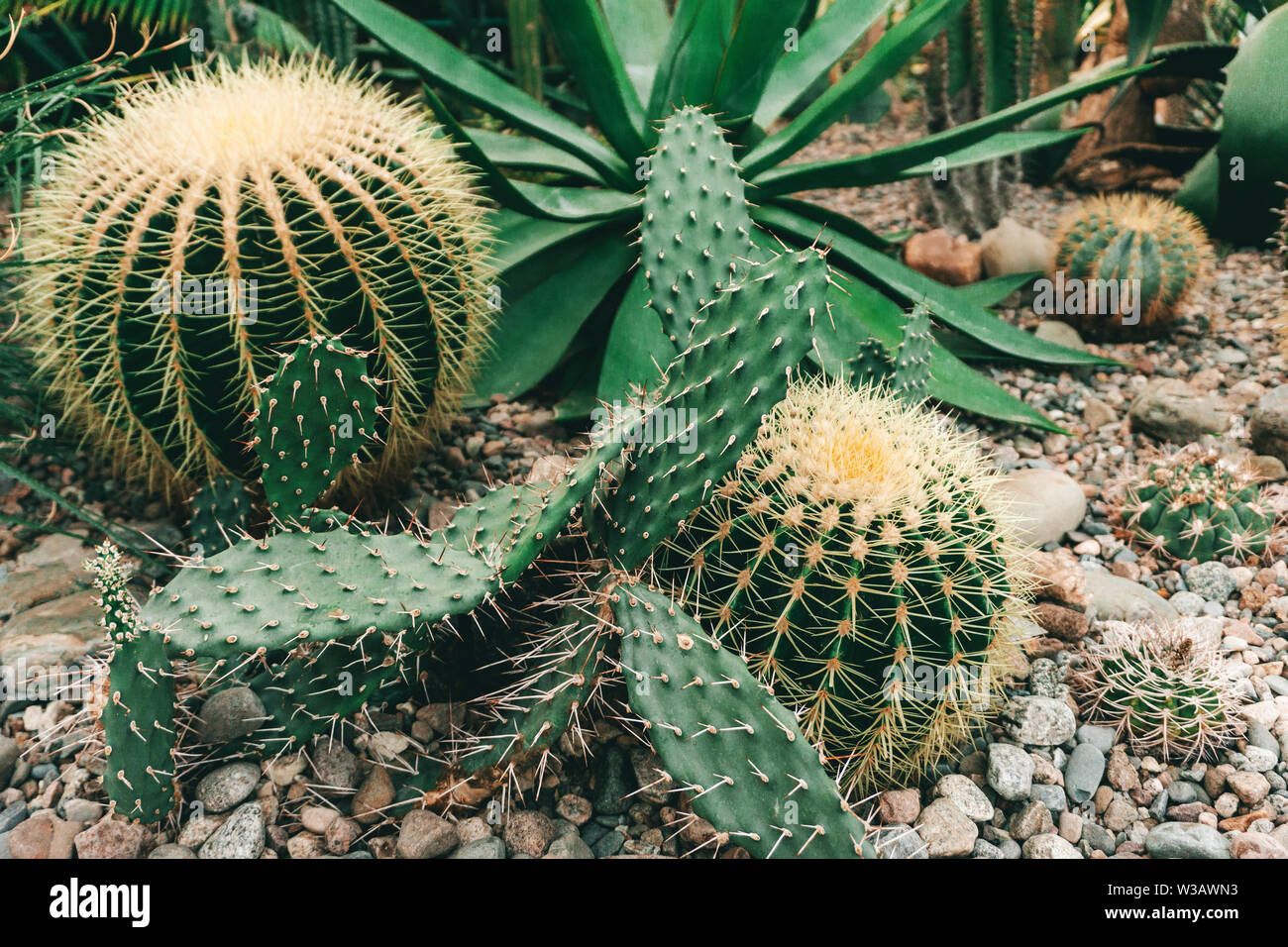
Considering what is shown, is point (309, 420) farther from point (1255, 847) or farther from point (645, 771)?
point (1255, 847)

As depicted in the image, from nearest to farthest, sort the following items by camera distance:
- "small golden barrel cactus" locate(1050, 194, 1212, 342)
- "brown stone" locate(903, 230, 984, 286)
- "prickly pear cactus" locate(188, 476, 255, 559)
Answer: "prickly pear cactus" locate(188, 476, 255, 559)
"small golden barrel cactus" locate(1050, 194, 1212, 342)
"brown stone" locate(903, 230, 984, 286)

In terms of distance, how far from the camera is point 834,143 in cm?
544

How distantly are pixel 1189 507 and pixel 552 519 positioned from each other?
190cm

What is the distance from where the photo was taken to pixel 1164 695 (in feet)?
6.44

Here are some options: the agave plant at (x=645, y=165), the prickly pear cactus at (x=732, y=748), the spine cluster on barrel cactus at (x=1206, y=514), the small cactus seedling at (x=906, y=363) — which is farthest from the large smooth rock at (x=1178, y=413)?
the prickly pear cactus at (x=732, y=748)

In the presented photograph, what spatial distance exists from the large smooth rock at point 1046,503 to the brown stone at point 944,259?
4.60ft

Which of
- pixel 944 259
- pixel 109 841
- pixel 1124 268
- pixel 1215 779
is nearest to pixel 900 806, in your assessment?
pixel 1215 779

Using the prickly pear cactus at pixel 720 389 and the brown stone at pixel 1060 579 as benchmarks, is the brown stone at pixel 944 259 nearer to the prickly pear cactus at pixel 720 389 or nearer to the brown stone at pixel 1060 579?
the brown stone at pixel 1060 579

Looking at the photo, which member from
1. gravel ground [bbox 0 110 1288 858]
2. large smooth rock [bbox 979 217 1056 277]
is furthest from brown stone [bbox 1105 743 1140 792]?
large smooth rock [bbox 979 217 1056 277]

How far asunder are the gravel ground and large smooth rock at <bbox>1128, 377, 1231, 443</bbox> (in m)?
0.25

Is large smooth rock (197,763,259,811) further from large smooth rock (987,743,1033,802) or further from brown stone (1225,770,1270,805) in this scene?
brown stone (1225,770,1270,805)

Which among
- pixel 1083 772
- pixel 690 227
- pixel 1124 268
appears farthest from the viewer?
pixel 1124 268

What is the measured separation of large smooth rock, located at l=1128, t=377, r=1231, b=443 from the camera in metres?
3.04

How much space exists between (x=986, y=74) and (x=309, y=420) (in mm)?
3452
